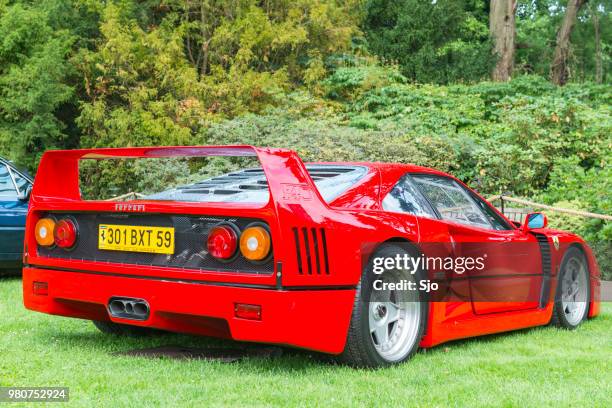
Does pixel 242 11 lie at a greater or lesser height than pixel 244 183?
greater

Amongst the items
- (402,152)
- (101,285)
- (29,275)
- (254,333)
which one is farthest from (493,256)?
(402,152)

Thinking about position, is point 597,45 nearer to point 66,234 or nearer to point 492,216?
point 492,216

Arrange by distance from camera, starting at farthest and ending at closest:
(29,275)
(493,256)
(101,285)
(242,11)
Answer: (242,11) → (493,256) → (29,275) → (101,285)

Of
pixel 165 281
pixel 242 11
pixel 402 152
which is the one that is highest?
pixel 242 11

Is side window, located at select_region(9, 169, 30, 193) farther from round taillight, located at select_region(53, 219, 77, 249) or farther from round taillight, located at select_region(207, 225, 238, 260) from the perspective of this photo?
round taillight, located at select_region(207, 225, 238, 260)

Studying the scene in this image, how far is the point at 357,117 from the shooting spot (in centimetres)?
1794

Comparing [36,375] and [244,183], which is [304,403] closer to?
[36,375]

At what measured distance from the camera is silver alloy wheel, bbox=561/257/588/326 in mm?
6656

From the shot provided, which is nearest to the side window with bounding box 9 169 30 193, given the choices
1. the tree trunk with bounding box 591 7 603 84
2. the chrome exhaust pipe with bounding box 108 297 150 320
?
the chrome exhaust pipe with bounding box 108 297 150 320

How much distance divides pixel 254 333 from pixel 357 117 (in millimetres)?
13902

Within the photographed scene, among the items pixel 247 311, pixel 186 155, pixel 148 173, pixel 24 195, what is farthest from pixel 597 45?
pixel 247 311

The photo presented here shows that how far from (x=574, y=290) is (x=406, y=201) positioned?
2249 millimetres

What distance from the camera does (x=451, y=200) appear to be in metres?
5.74

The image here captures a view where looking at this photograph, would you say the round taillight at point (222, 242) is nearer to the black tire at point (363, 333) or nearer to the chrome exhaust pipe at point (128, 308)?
the chrome exhaust pipe at point (128, 308)
